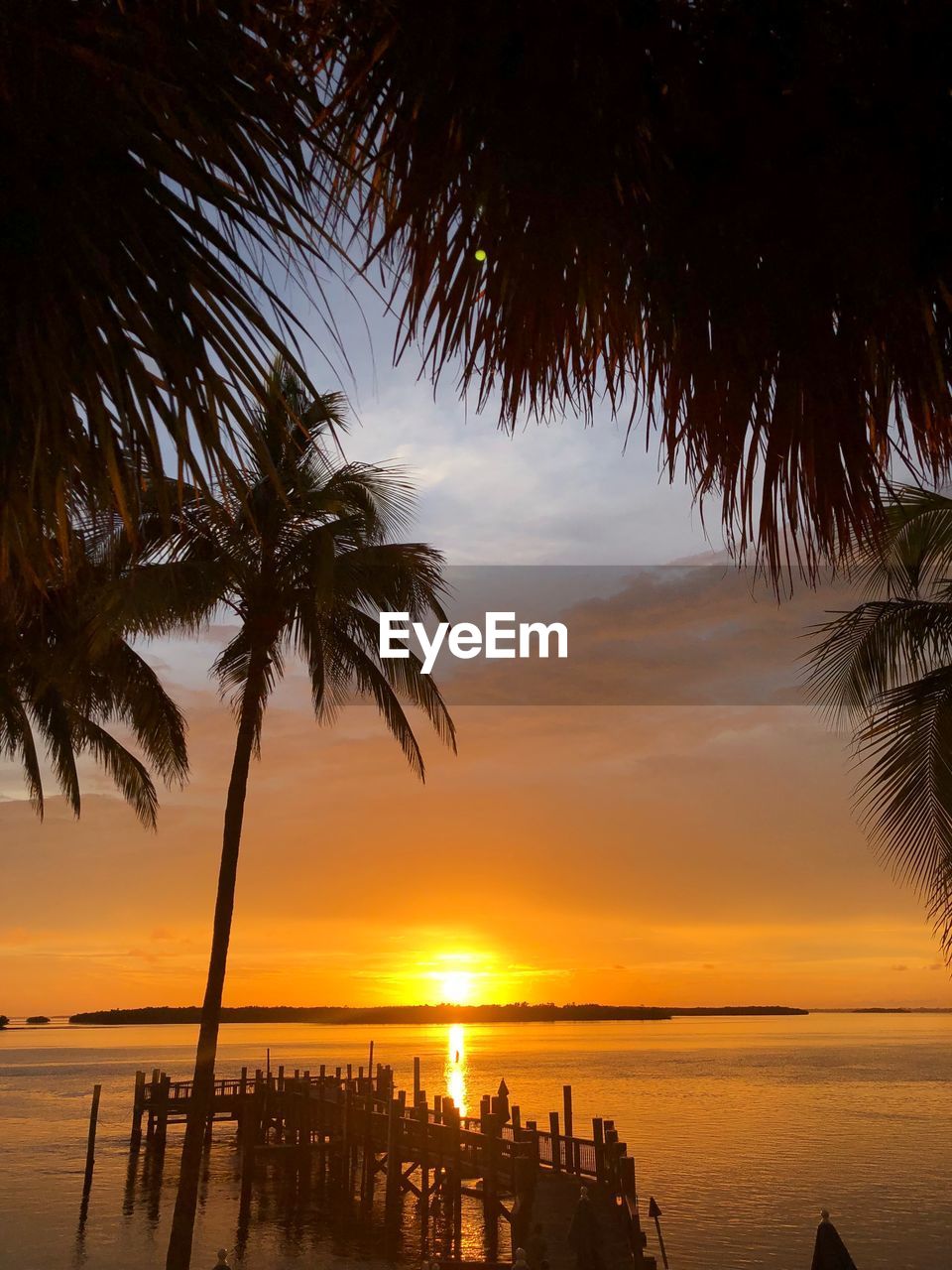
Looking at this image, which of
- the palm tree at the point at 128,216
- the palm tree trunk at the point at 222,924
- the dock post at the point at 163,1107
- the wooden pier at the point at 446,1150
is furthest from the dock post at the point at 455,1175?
the palm tree at the point at 128,216

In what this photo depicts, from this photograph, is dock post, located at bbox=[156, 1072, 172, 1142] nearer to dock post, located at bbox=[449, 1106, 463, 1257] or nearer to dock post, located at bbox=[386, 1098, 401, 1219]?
dock post, located at bbox=[386, 1098, 401, 1219]

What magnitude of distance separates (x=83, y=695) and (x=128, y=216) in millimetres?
23551

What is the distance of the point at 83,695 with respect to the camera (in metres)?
24.0

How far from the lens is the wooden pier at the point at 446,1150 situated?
20.2 metres

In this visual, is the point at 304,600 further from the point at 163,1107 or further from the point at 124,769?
the point at 163,1107

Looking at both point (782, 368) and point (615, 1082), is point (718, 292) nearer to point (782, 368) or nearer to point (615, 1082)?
point (782, 368)

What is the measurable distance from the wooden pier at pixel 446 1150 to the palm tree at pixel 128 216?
17874mm

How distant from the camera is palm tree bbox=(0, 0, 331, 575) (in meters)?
1.58

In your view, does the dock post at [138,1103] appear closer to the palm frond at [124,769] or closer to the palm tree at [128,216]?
the palm frond at [124,769]

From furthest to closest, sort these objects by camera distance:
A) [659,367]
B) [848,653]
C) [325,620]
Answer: [325,620] < [848,653] < [659,367]

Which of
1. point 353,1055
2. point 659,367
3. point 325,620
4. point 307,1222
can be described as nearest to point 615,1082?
point 353,1055

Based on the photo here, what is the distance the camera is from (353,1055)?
176875mm

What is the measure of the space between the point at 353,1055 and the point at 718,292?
186763mm

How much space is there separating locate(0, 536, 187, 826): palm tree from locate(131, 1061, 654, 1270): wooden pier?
9.83m
